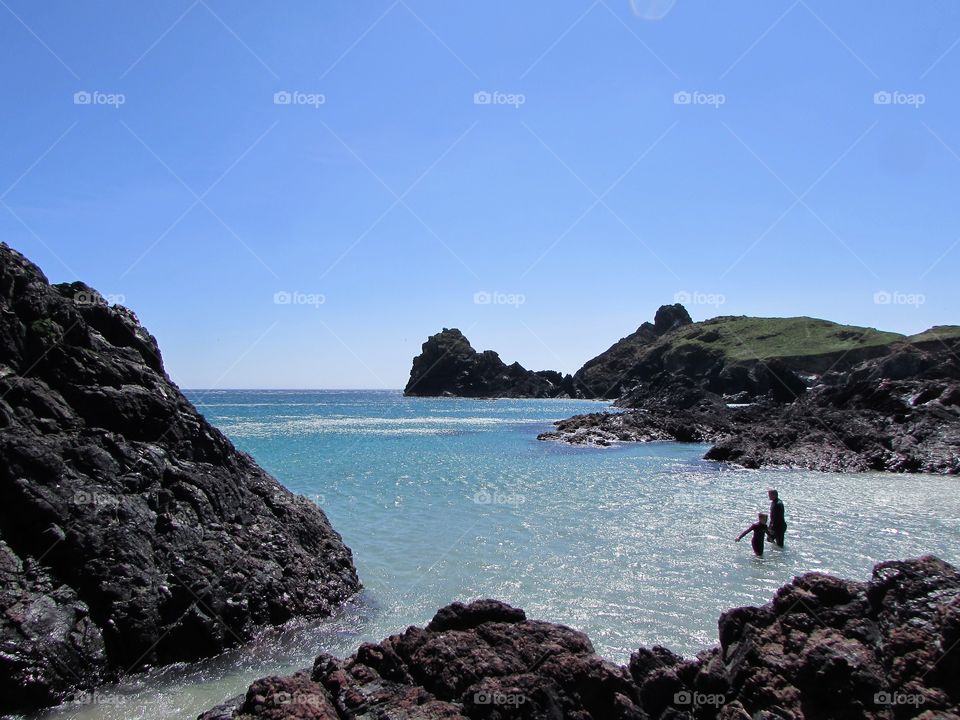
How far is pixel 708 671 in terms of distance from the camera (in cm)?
829

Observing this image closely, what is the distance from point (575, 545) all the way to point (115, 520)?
13527 mm

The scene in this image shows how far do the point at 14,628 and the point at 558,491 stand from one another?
25.6 m

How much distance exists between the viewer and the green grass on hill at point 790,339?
156875mm

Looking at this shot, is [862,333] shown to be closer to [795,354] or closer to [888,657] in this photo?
[795,354]

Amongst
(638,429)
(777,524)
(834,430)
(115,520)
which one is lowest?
(777,524)

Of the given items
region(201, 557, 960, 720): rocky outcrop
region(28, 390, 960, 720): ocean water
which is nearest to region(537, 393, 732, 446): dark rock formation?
region(28, 390, 960, 720): ocean water

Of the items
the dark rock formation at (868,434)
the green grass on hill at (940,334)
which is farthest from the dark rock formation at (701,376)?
the dark rock formation at (868,434)

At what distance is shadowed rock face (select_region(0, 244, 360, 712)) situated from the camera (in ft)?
34.1

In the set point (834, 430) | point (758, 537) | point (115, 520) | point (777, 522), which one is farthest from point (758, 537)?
point (834, 430)

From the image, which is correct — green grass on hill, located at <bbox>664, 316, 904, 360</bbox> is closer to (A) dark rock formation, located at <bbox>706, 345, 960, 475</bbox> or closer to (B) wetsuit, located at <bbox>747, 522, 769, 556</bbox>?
(A) dark rock formation, located at <bbox>706, 345, 960, 475</bbox>

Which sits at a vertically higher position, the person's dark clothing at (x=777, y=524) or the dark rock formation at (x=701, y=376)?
the dark rock formation at (x=701, y=376)

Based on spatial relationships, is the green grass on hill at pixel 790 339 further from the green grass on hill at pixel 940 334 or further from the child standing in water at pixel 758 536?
the child standing in water at pixel 758 536

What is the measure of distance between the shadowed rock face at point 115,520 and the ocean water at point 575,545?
2.03ft

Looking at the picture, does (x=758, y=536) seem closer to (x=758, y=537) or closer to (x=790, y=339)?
(x=758, y=537)
